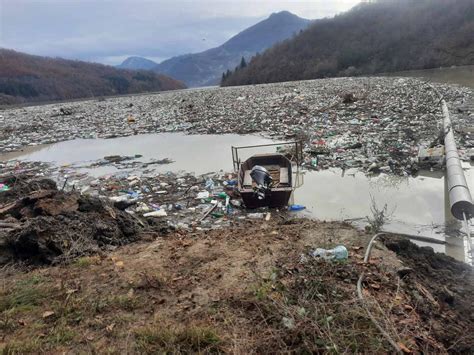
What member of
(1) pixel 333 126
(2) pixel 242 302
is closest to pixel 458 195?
(2) pixel 242 302

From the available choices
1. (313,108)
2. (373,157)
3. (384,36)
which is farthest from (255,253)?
(384,36)

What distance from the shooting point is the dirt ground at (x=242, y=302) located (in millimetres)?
2266

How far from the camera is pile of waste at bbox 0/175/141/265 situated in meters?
3.84

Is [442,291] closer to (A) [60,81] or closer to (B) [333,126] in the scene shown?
(B) [333,126]

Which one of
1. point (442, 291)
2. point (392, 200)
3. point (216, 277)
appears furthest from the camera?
point (392, 200)

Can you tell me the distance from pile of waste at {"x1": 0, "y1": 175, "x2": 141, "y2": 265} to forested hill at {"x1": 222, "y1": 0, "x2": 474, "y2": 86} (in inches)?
2186

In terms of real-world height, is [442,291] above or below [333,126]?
below

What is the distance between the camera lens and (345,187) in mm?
6238

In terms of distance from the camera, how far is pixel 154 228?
489cm

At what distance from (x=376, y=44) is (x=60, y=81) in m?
77.3

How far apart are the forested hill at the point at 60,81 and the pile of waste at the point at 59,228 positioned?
236 feet

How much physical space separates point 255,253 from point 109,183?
5.18 metres

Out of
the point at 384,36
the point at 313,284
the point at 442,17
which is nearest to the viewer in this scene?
the point at 313,284

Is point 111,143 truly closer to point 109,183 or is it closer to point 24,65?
point 109,183
